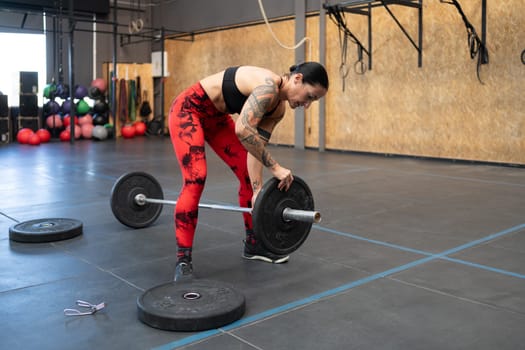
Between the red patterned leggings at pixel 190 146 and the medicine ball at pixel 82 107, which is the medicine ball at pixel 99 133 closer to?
the medicine ball at pixel 82 107

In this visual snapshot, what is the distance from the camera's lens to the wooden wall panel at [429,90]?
604 centimetres

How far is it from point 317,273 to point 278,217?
44cm

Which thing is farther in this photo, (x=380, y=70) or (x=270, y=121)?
(x=380, y=70)

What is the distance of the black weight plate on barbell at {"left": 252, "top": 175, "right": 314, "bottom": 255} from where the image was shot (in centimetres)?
200

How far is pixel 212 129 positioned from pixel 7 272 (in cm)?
110

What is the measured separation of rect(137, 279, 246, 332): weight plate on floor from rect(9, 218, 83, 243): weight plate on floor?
3.75 ft

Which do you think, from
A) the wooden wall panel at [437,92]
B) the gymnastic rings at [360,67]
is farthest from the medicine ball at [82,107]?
the gymnastic rings at [360,67]

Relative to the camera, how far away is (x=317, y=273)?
93.0 inches

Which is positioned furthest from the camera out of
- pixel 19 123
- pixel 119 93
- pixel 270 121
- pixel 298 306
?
pixel 119 93

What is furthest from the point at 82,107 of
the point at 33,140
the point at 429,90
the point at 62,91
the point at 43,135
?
the point at 429,90

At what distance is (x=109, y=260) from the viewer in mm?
2561

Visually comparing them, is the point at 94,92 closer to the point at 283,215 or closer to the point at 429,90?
the point at 429,90

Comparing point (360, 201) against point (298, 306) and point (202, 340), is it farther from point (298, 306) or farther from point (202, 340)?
point (202, 340)

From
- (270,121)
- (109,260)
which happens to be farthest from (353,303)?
(109,260)
